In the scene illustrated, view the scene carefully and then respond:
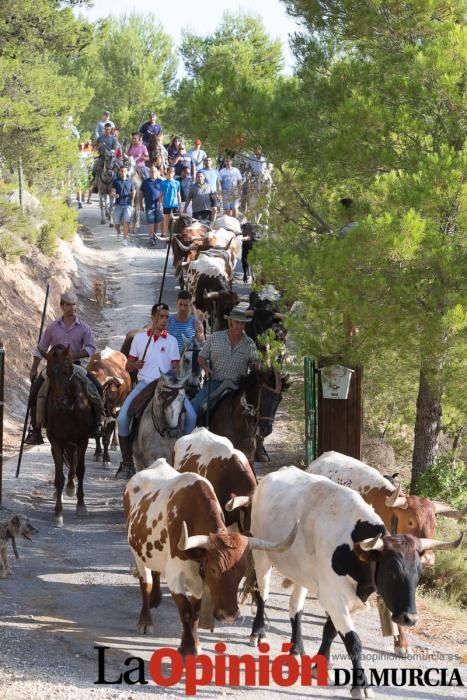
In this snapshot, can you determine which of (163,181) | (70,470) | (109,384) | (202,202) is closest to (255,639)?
(70,470)

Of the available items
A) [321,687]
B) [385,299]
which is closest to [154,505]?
[321,687]

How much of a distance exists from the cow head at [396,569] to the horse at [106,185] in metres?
28.1

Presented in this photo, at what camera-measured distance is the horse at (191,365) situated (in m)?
15.9

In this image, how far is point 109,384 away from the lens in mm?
19047

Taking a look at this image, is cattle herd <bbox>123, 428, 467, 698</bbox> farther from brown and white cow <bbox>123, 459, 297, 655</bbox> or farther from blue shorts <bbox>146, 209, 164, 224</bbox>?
blue shorts <bbox>146, 209, 164, 224</bbox>

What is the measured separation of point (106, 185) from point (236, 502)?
27898mm

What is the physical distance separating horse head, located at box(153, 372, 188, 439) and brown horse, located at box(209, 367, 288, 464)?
0.73 m

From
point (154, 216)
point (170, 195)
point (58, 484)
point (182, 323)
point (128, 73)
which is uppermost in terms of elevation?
point (128, 73)

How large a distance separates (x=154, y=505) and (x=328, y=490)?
159 cm

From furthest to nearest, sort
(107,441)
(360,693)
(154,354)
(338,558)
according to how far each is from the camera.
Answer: (107,441) < (154,354) < (338,558) < (360,693)

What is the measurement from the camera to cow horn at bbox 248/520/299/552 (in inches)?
385

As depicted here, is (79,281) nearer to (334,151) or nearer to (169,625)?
(334,151)

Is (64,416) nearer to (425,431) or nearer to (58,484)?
(58,484)

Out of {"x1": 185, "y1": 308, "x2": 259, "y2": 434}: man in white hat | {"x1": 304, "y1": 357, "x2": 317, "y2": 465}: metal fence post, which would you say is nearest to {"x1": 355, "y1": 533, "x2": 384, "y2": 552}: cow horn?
{"x1": 185, "y1": 308, "x2": 259, "y2": 434}: man in white hat
